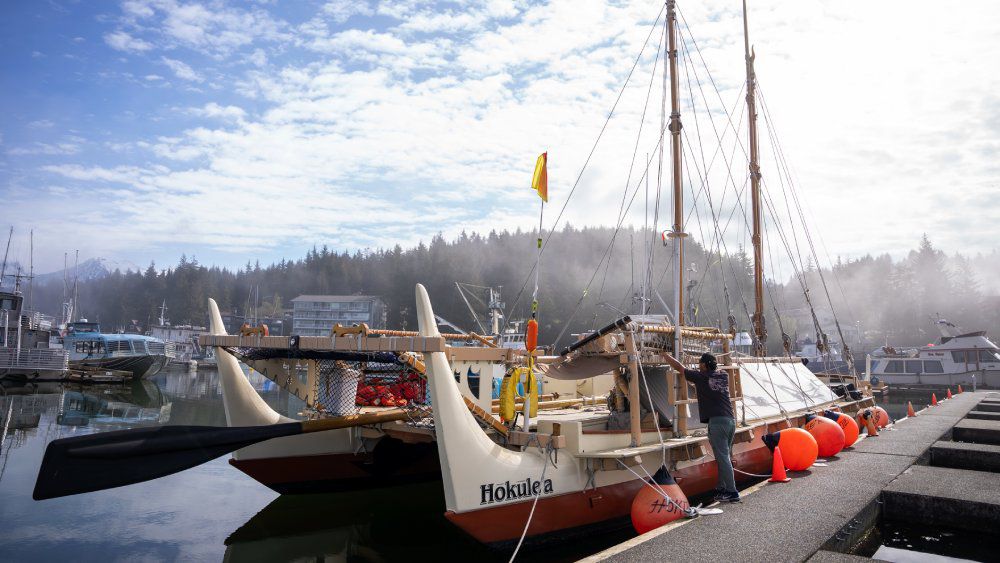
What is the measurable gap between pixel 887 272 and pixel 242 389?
12985cm

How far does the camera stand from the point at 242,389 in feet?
37.1

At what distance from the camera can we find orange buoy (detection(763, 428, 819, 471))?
10297 millimetres

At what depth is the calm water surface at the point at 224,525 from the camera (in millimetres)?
8953

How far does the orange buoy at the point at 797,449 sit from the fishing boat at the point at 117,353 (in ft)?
153

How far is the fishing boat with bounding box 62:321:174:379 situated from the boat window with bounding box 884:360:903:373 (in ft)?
196

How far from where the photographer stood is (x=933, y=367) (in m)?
44.4

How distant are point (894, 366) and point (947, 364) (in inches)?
140

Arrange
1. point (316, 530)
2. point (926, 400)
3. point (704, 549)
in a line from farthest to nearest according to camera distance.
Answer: point (926, 400)
point (316, 530)
point (704, 549)

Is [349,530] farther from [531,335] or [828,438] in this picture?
[828,438]

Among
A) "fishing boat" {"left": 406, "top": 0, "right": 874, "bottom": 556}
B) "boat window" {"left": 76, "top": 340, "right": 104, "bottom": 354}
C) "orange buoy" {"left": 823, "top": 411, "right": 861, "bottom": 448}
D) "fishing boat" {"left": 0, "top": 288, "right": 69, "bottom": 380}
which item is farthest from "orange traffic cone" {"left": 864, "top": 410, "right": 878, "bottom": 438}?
"boat window" {"left": 76, "top": 340, "right": 104, "bottom": 354}

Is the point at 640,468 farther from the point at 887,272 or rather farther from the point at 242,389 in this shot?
the point at 887,272

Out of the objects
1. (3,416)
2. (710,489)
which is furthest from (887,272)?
(3,416)

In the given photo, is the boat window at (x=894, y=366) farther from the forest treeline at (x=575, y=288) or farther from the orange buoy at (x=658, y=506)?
the orange buoy at (x=658, y=506)

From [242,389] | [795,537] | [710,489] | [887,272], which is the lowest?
[710,489]
